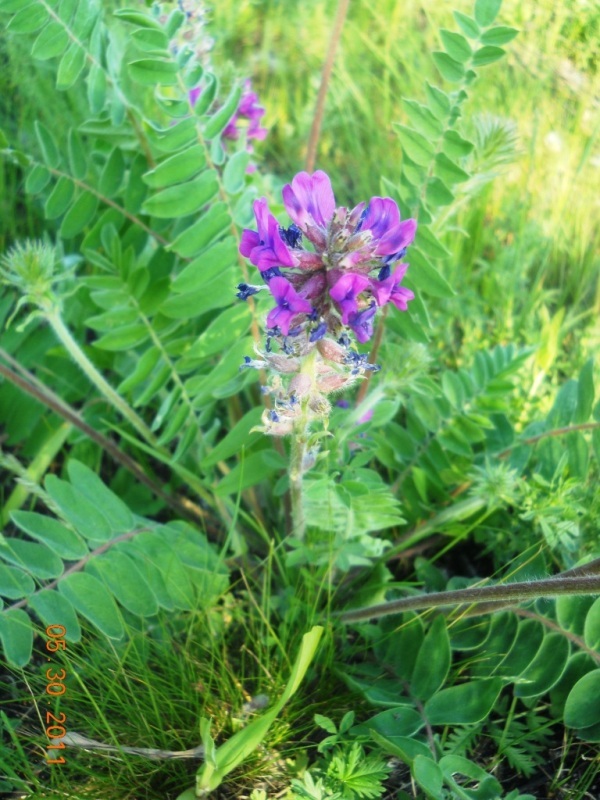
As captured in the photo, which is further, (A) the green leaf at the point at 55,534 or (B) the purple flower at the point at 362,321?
(A) the green leaf at the point at 55,534

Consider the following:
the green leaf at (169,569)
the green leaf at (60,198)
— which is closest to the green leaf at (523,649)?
the green leaf at (169,569)

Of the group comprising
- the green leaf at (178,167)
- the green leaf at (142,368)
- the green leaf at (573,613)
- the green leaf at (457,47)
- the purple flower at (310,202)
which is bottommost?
the green leaf at (573,613)

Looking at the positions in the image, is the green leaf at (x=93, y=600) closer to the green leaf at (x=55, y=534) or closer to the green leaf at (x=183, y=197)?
the green leaf at (x=55, y=534)

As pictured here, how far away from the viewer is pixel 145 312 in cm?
229

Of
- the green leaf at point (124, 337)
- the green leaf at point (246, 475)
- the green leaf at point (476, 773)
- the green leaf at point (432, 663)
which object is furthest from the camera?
the green leaf at point (124, 337)

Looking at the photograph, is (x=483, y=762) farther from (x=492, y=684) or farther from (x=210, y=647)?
(x=210, y=647)

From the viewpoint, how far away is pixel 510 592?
1.51 m

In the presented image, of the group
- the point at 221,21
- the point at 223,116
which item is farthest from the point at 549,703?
the point at 221,21

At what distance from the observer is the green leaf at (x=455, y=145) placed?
1.87 m

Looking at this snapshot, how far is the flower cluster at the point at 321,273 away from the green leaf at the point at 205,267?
53cm

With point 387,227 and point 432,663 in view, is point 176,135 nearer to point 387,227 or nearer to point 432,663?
point 387,227

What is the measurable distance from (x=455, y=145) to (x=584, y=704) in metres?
1.41

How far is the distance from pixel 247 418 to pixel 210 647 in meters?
0.64

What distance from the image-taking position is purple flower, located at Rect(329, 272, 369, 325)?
4.35ft
